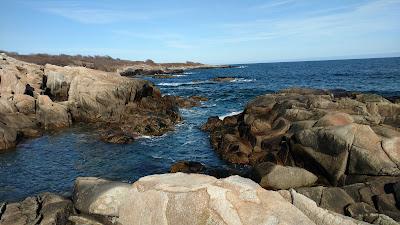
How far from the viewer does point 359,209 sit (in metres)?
11.8

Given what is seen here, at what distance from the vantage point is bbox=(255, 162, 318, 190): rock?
15.2 metres

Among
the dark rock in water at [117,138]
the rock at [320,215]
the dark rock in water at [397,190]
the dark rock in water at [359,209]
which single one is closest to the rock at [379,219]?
the dark rock in water at [359,209]

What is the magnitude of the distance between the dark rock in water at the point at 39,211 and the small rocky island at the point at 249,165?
0.11 feet

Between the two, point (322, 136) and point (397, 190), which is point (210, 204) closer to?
point (397, 190)

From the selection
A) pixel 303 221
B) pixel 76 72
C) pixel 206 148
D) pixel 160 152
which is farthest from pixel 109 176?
pixel 76 72

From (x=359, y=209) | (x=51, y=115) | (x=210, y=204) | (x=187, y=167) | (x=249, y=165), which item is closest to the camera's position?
(x=210, y=204)

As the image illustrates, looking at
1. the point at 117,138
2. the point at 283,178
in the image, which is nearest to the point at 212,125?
the point at 117,138

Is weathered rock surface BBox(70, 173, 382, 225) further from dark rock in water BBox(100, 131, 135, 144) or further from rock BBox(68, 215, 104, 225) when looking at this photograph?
dark rock in water BBox(100, 131, 135, 144)

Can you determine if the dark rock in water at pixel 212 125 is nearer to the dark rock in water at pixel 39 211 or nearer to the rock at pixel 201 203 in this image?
the dark rock in water at pixel 39 211

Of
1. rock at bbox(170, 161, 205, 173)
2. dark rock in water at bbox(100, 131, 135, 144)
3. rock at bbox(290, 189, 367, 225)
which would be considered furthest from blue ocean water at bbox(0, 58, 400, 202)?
rock at bbox(290, 189, 367, 225)

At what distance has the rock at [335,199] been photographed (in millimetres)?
12227

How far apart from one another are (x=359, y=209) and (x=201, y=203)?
246 inches

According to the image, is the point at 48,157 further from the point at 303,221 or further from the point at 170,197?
the point at 303,221

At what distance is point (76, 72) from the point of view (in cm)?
3953
